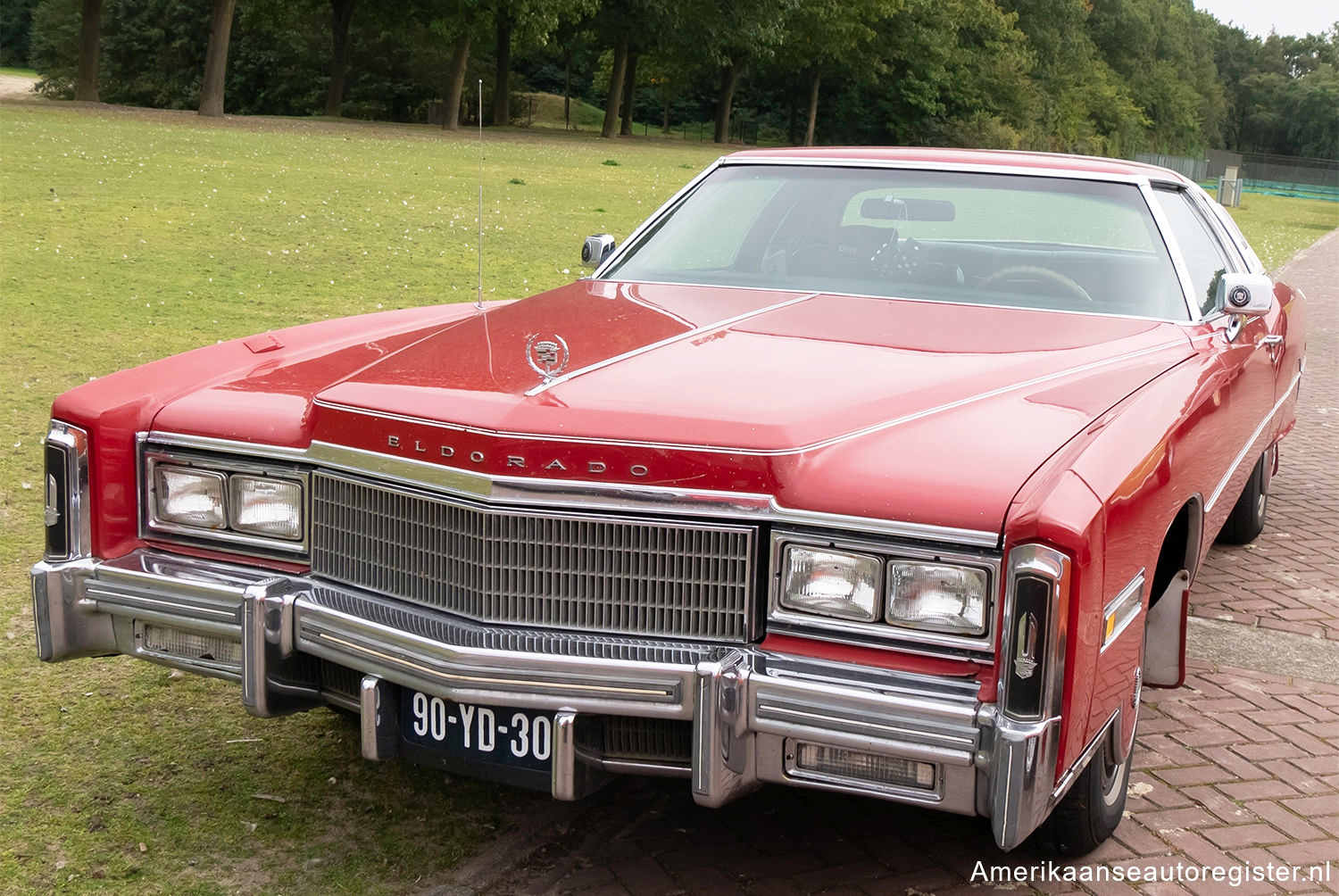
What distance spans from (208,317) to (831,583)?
8420 millimetres

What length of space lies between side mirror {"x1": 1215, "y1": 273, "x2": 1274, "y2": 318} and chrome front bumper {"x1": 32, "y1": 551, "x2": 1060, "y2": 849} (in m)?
2.15

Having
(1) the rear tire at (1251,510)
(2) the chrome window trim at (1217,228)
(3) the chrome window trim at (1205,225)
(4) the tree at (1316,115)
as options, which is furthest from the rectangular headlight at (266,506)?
(4) the tree at (1316,115)

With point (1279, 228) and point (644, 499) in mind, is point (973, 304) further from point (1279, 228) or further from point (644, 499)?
point (1279, 228)

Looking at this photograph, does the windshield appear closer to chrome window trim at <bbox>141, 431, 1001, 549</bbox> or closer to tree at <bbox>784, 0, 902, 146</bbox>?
chrome window trim at <bbox>141, 431, 1001, 549</bbox>

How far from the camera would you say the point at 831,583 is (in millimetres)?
2641

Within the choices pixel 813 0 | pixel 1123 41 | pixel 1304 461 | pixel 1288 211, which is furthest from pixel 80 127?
pixel 1123 41

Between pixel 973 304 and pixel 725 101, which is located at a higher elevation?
pixel 725 101

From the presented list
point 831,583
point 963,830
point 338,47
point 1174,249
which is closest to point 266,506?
point 831,583

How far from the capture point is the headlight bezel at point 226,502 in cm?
308

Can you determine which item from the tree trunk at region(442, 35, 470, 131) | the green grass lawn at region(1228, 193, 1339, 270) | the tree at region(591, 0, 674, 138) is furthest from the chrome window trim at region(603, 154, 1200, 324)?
the tree at region(591, 0, 674, 138)

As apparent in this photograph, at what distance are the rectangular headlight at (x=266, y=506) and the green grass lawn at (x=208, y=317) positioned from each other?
78 cm

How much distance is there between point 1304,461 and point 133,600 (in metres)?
7.16

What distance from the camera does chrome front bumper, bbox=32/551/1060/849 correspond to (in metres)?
2.45

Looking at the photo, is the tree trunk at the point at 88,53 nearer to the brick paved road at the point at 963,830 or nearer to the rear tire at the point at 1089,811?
the brick paved road at the point at 963,830
